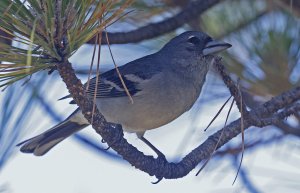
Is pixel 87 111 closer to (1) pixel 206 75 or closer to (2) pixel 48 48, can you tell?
(2) pixel 48 48

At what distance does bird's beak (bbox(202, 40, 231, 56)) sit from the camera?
3144 millimetres

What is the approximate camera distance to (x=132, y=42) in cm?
323

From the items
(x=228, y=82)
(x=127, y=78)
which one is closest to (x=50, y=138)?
(x=127, y=78)

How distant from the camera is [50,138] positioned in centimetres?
408

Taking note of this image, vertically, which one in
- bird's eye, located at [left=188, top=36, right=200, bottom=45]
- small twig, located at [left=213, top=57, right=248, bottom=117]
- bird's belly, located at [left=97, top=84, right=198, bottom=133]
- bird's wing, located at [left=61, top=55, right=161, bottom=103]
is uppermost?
small twig, located at [left=213, top=57, right=248, bottom=117]

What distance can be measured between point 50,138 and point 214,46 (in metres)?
1.27

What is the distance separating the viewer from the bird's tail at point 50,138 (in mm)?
3914

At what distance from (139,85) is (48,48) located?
1.81 metres

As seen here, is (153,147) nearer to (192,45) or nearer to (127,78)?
(127,78)

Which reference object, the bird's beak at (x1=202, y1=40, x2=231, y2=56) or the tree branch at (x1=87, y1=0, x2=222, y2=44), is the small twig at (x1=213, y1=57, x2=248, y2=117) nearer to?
the bird's beak at (x1=202, y1=40, x2=231, y2=56)

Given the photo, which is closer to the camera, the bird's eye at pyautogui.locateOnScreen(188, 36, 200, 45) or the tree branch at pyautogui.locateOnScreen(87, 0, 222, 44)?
the tree branch at pyautogui.locateOnScreen(87, 0, 222, 44)

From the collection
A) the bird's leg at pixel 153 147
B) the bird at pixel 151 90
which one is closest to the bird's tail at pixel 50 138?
the bird at pixel 151 90

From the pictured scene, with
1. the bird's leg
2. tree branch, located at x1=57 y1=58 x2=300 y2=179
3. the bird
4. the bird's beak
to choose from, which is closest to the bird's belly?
the bird

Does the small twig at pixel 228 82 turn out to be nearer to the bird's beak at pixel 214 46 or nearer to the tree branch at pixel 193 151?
the tree branch at pixel 193 151
